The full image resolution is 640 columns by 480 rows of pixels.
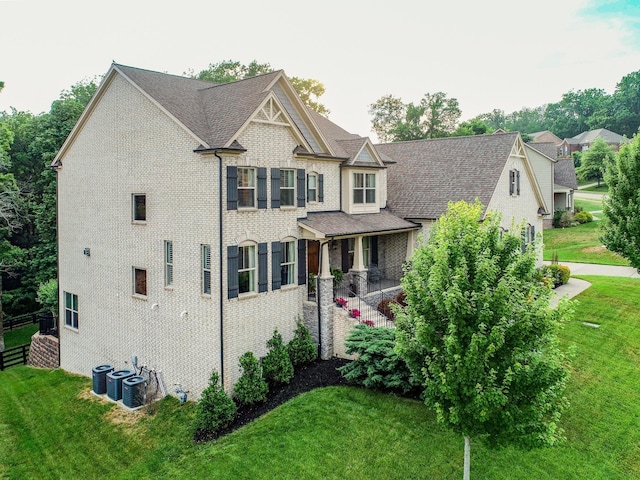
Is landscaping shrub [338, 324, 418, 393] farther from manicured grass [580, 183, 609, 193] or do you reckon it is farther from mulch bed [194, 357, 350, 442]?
manicured grass [580, 183, 609, 193]

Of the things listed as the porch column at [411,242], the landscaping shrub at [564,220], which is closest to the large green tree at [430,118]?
the landscaping shrub at [564,220]

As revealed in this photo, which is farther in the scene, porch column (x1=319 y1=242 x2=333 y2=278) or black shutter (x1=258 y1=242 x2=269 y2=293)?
porch column (x1=319 y1=242 x2=333 y2=278)

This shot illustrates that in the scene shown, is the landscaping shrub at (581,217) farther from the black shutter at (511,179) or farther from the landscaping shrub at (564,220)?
the black shutter at (511,179)

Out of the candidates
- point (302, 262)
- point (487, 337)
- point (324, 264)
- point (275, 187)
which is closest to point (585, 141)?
point (324, 264)

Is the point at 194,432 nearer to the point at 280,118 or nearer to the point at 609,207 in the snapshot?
the point at 280,118

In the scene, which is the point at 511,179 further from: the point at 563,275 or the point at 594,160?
the point at 594,160

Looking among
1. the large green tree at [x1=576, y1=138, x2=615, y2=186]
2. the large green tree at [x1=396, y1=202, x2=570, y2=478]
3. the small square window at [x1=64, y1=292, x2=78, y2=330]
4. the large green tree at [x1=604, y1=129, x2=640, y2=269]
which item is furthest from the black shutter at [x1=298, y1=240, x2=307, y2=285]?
the large green tree at [x1=576, y1=138, x2=615, y2=186]
